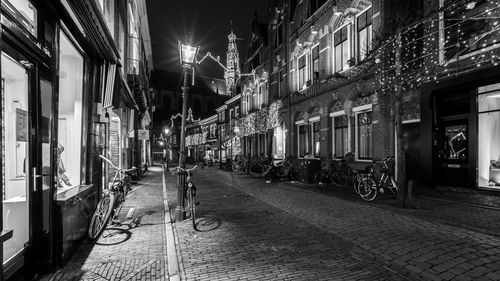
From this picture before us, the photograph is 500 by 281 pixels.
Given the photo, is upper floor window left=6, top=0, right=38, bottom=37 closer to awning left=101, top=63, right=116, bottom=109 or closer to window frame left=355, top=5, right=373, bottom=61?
awning left=101, top=63, right=116, bottom=109

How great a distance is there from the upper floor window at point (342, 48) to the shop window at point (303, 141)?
4467 millimetres

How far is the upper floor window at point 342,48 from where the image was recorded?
1479cm

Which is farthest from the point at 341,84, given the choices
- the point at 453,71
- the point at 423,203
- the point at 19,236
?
the point at 19,236

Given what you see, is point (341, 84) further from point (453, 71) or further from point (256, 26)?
point (256, 26)

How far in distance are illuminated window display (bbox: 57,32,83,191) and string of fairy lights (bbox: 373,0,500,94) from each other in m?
8.24

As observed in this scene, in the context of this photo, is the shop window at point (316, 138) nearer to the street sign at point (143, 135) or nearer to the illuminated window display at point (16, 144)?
the street sign at point (143, 135)

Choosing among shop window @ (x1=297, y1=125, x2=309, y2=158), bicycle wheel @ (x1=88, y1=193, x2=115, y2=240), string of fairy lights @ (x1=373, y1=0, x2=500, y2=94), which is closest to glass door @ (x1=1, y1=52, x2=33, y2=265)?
bicycle wheel @ (x1=88, y1=193, x2=115, y2=240)

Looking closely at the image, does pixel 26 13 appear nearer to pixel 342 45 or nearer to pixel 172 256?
pixel 172 256

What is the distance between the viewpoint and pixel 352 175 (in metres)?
13.0

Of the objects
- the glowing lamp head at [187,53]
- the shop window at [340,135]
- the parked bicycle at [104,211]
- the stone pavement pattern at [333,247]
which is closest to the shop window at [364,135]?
the shop window at [340,135]

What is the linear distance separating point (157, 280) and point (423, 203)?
7.96 meters

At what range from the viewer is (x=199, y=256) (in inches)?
189

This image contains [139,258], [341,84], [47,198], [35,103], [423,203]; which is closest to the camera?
[35,103]

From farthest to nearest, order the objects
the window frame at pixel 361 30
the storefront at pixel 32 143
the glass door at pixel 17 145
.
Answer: the window frame at pixel 361 30 → the glass door at pixel 17 145 → the storefront at pixel 32 143
